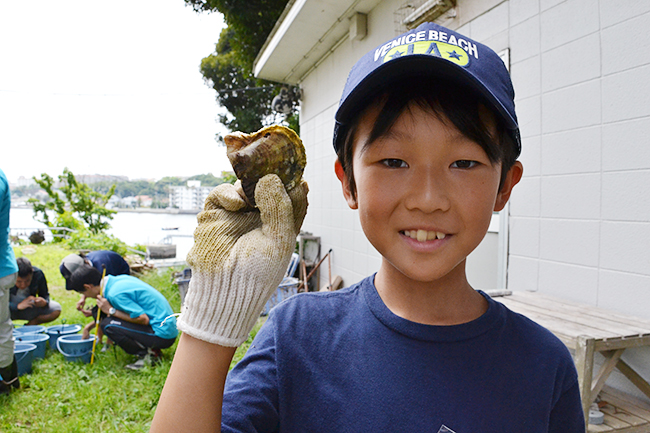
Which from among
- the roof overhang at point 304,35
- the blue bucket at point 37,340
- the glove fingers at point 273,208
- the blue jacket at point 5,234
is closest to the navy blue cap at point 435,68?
the glove fingers at point 273,208

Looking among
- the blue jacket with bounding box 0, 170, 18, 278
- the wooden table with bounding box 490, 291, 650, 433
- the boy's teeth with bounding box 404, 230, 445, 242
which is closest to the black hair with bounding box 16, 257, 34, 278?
the blue jacket with bounding box 0, 170, 18, 278

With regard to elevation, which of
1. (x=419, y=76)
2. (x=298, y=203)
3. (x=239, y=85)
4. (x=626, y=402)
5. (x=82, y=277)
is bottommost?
(x=626, y=402)

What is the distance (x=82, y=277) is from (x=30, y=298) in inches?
49.7

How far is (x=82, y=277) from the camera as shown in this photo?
4.23 meters

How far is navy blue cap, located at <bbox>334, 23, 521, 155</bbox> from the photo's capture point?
80 centimetres

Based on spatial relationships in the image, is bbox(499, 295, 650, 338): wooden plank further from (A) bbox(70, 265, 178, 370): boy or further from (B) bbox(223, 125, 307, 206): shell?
(A) bbox(70, 265, 178, 370): boy

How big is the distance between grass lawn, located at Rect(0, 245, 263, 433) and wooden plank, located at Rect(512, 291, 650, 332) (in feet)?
8.67

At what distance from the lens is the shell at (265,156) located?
0.88m

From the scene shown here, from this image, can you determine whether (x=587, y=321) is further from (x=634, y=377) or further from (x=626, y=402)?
(x=626, y=402)

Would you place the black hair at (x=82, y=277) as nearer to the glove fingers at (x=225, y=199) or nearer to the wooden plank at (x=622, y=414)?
the glove fingers at (x=225, y=199)

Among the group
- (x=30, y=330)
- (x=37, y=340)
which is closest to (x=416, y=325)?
(x=37, y=340)

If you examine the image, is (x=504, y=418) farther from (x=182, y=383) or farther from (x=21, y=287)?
(x=21, y=287)

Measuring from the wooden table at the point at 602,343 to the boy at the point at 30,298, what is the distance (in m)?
5.14

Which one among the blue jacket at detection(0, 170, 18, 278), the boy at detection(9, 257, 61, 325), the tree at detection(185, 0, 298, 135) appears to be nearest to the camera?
the blue jacket at detection(0, 170, 18, 278)
